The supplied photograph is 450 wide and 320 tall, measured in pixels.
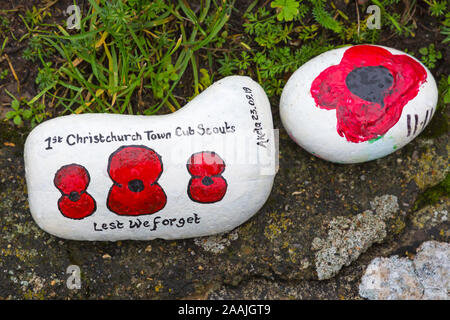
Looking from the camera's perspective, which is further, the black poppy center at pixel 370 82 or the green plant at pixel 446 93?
the green plant at pixel 446 93

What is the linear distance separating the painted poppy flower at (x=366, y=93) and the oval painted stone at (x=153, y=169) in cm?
32

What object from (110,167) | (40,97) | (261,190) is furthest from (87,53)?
(261,190)

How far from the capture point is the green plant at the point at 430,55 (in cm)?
240

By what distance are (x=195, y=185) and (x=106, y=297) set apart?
77 centimetres

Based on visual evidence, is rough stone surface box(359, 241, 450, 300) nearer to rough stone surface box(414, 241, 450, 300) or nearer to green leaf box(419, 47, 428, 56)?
rough stone surface box(414, 241, 450, 300)

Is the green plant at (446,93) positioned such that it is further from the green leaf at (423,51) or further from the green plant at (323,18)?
the green plant at (323,18)

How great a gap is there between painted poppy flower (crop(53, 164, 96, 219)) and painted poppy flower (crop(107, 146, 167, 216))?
0.35 ft

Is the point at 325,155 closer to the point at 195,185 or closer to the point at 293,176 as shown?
the point at 293,176

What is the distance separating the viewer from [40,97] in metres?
2.41

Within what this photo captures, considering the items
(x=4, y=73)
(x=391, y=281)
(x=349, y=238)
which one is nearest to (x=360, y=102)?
(x=349, y=238)

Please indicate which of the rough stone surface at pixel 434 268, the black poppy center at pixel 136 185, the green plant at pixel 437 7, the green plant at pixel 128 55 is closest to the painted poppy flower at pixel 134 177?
the black poppy center at pixel 136 185

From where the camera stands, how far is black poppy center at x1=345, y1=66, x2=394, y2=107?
2.05 metres

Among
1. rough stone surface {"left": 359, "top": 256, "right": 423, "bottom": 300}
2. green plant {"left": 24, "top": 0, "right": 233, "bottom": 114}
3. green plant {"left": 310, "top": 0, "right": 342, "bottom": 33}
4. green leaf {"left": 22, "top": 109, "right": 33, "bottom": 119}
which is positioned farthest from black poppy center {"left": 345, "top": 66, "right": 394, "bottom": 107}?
green leaf {"left": 22, "top": 109, "right": 33, "bottom": 119}

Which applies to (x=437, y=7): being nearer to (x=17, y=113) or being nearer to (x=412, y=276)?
(x=412, y=276)
